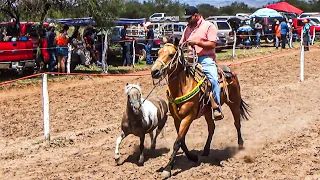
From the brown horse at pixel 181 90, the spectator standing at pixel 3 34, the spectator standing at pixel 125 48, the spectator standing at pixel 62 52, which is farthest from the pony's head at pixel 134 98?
the spectator standing at pixel 125 48

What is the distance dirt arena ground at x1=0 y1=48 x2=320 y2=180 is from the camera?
24.8 feet

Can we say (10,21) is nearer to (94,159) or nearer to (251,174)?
(94,159)

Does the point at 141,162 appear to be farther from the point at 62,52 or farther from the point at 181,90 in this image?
the point at 62,52

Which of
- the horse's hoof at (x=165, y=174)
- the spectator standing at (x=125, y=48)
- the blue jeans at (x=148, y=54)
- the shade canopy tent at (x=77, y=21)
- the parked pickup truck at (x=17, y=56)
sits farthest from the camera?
the blue jeans at (x=148, y=54)

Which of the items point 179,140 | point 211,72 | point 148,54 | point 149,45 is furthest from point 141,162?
point 149,45

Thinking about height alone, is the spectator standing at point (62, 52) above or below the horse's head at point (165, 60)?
below

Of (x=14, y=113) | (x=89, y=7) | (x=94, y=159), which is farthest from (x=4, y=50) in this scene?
(x=94, y=159)

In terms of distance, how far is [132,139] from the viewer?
981 cm

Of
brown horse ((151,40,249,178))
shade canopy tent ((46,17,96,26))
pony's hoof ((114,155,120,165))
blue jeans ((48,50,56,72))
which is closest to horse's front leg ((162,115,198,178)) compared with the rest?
brown horse ((151,40,249,178))

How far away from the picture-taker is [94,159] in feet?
27.6

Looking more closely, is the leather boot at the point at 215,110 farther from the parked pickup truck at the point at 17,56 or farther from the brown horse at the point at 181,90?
the parked pickup truck at the point at 17,56

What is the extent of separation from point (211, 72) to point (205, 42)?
550mm

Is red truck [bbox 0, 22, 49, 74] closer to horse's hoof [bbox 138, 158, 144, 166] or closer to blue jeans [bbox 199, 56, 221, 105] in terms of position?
horse's hoof [bbox 138, 158, 144, 166]

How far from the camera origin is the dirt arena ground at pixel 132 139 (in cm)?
755
